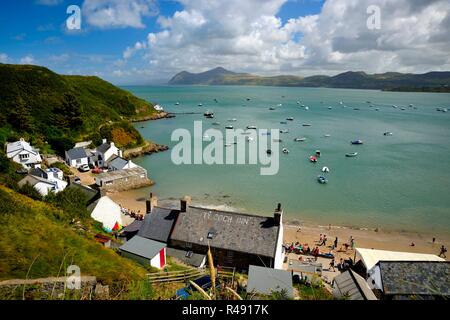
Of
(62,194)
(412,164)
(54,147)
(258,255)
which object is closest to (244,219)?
(258,255)

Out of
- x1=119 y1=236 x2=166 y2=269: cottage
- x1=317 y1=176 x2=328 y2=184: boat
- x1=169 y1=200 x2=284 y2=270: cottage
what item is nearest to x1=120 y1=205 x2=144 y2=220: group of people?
x1=169 y1=200 x2=284 y2=270: cottage

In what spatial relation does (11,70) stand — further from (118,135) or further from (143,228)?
(143,228)

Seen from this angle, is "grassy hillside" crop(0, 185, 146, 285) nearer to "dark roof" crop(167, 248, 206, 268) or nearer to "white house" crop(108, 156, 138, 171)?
"dark roof" crop(167, 248, 206, 268)

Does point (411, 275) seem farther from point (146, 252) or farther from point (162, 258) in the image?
point (146, 252)

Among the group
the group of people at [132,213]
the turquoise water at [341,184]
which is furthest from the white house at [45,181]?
the turquoise water at [341,184]

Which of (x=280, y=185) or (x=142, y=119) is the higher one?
(x=142, y=119)

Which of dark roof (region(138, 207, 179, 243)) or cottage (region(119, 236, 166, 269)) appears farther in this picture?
dark roof (region(138, 207, 179, 243))

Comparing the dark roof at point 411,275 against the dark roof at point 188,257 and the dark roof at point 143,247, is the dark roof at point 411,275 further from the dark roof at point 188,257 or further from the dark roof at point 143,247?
the dark roof at point 143,247
